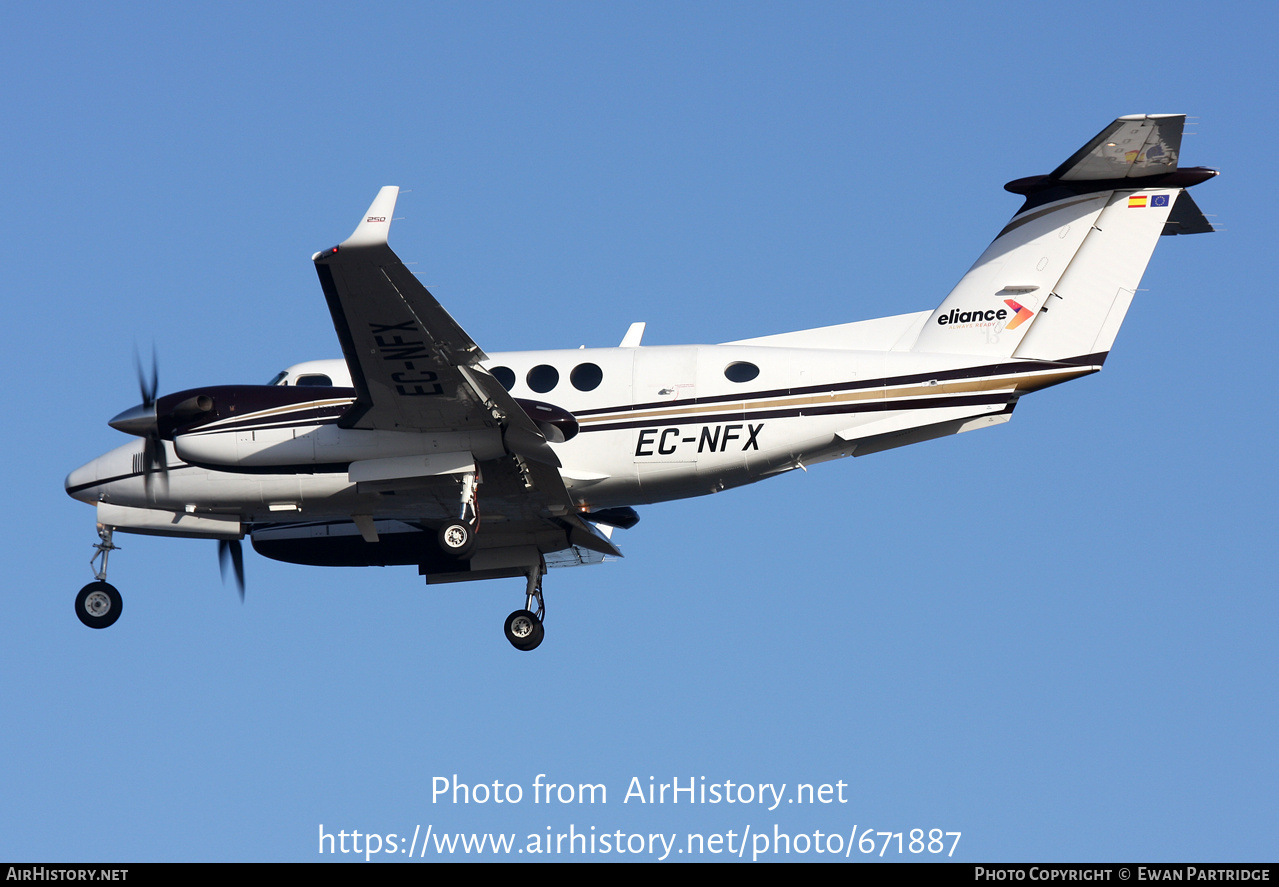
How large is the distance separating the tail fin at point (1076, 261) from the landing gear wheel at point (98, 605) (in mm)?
12498

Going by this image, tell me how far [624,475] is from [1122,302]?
7.08 meters

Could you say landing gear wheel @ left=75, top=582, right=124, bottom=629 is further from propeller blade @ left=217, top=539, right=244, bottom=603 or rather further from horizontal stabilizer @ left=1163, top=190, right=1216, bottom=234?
horizontal stabilizer @ left=1163, top=190, right=1216, bottom=234

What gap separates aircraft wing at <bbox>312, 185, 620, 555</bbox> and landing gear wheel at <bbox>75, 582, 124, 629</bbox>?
5.67 meters

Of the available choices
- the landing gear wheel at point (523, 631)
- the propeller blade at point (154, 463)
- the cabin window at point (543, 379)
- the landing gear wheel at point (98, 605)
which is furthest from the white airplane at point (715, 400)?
the landing gear wheel at point (98, 605)

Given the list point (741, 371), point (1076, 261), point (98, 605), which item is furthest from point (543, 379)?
point (98, 605)

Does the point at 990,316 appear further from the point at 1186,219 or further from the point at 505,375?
the point at 505,375

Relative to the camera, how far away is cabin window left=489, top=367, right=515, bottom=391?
19.4 meters

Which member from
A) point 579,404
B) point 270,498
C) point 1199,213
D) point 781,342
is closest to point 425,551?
point 270,498

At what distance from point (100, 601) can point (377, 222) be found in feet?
30.6

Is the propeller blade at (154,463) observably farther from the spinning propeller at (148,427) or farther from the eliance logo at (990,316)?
the eliance logo at (990,316)

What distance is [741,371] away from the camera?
19.1 metres

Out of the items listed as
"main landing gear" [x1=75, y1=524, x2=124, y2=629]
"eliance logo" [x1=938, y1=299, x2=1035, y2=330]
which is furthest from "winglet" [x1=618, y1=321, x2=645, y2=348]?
"main landing gear" [x1=75, y1=524, x2=124, y2=629]

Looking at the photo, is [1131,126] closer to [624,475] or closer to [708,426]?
[708,426]

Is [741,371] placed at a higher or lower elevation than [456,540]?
higher
